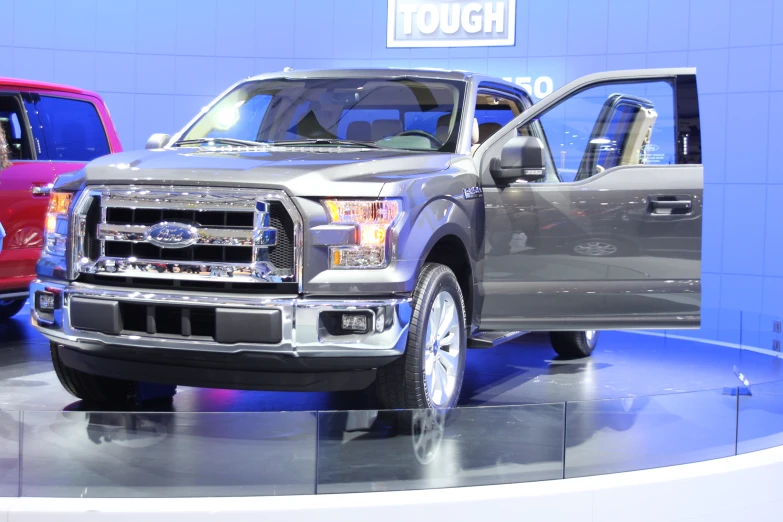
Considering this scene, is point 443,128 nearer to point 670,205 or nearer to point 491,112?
point 491,112

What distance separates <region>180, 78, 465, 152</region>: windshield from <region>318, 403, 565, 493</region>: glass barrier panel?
1.68m

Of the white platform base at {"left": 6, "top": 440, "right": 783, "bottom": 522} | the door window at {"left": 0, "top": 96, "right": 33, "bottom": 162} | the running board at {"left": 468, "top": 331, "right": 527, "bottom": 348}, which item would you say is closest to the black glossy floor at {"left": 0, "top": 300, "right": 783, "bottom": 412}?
the running board at {"left": 468, "top": 331, "right": 527, "bottom": 348}

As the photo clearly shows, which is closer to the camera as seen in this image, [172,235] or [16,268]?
[172,235]

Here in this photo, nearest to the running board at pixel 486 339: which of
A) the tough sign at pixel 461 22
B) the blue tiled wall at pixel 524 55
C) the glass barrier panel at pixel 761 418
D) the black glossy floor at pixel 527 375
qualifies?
the black glossy floor at pixel 527 375

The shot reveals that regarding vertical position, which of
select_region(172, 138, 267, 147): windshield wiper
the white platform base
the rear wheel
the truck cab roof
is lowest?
the white platform base

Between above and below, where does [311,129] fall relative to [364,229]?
above

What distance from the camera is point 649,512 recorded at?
419 cm

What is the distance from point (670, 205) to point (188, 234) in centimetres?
249

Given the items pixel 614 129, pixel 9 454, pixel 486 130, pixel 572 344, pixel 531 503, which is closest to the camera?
pixel 9 454

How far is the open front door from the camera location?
5074 mm

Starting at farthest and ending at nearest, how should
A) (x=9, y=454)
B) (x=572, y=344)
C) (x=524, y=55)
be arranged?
(x=524, y=55)
(x=572, y=344)
(x=9, y=454)

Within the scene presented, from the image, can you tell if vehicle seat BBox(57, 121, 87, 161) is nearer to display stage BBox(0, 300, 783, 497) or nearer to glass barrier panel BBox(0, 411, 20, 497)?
display stage BBox(0, 300, 783, 497)

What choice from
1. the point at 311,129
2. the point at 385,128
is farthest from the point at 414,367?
the point at 311,129

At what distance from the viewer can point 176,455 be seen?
145 inches
